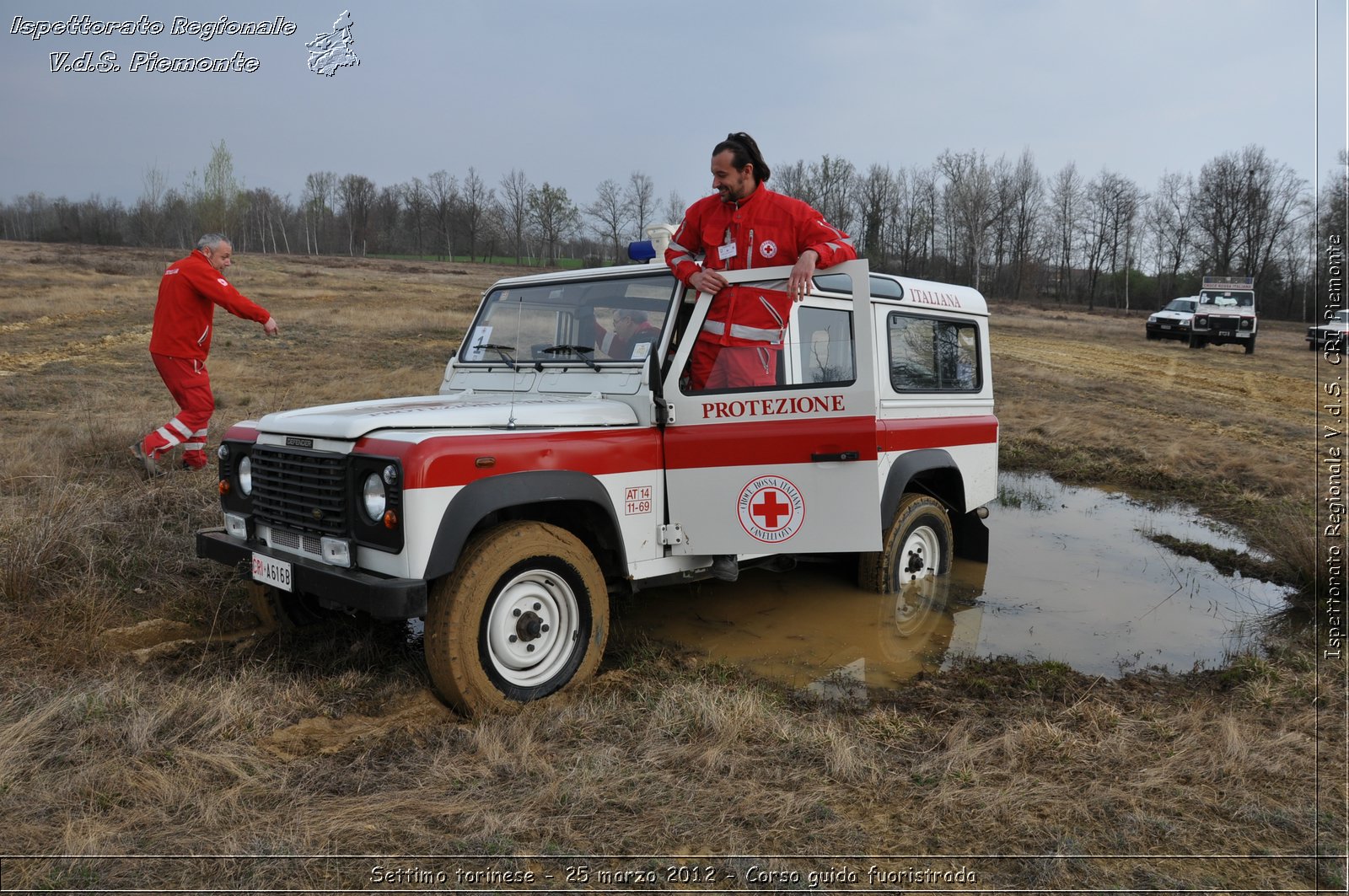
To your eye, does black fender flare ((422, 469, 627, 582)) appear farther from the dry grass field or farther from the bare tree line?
the bare tree line

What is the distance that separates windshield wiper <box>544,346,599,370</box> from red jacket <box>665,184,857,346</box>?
0.61 meters

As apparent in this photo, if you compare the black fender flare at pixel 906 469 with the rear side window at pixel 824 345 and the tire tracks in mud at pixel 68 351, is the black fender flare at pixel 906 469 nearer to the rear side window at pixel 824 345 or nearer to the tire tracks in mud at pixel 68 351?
the rear side window at pixel 824 345

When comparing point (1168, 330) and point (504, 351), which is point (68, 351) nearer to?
point (504, 351)

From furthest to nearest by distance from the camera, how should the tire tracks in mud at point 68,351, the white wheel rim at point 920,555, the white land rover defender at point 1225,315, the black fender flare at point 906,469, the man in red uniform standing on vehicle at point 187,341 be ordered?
the white land rover defender at point 1225,315, the tire tracks in mud at point 68,351, the man in red uniform standing on vehicle at point 187,341, the white wheel rim at point 920,555, the black fender flare at point 906,469

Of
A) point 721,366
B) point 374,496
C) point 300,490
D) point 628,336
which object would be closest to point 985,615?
point 721,366

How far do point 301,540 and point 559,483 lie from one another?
3.72 ft

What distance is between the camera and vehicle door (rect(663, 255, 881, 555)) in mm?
4199

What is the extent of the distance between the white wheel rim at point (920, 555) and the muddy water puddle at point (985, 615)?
0.10 meters

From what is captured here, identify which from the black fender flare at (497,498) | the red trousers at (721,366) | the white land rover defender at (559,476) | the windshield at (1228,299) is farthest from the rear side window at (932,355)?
the windshield at (1228,299)

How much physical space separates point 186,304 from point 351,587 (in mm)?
4442

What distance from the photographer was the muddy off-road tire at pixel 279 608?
459 cm

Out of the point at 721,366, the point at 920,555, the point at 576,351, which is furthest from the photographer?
the point at 920,555

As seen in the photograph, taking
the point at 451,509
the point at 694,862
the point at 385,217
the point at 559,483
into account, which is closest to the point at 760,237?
the point at 559,483

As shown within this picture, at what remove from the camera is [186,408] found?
6902 millimetres
